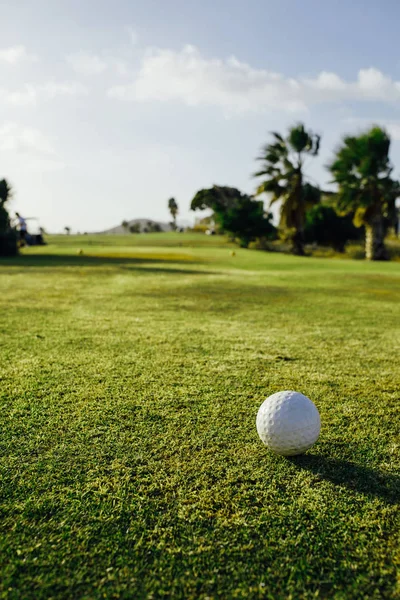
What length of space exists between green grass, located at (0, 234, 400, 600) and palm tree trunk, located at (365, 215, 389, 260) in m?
24.0

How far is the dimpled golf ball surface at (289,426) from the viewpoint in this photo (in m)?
2.91

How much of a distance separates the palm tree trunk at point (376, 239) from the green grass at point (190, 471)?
78.8ft

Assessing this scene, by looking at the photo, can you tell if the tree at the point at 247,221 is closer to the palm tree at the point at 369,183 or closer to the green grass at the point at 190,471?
the palm tree at the point at 369,183

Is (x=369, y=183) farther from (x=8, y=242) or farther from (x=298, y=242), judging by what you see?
(x=8, y=242)

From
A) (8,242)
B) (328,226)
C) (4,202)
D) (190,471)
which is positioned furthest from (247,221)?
(190,471)

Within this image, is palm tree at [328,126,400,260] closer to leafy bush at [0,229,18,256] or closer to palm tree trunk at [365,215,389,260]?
palm tree trunk at [365,215,389,260]

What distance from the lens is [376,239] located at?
28.7m

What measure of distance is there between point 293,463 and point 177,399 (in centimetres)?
133

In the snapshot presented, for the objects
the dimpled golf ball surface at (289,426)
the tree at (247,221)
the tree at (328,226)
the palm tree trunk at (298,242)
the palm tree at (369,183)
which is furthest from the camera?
the tree at (328,226)

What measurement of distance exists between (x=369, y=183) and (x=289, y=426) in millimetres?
27711

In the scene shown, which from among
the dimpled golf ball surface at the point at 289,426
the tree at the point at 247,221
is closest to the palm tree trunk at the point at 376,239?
the tree at the point at 247,221

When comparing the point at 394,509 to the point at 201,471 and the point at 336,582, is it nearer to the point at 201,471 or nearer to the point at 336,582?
the point at 336,582

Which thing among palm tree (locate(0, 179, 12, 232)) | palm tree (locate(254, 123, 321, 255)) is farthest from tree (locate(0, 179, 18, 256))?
palm tree (locate(254, 123, 321, 255))

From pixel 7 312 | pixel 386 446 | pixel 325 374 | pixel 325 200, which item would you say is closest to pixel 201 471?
pixel 386 446
